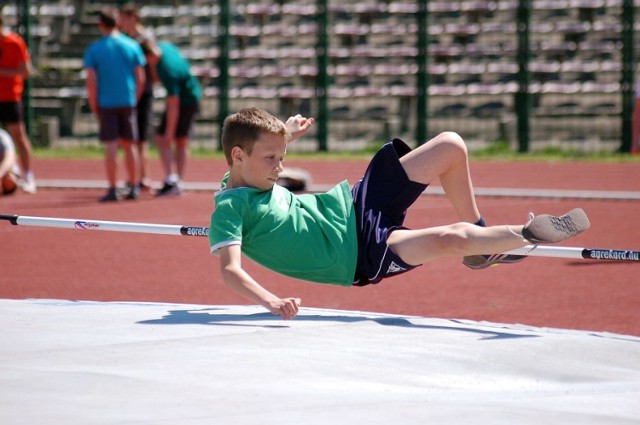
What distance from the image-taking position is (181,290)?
6.91m

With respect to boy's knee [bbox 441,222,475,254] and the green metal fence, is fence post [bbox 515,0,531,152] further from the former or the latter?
boy's knee [bbox 441,222,475,254]

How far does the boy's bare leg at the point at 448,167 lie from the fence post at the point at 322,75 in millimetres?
13187

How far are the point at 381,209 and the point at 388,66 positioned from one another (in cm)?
1628

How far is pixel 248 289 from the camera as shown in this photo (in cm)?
452

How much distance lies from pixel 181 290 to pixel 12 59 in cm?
690

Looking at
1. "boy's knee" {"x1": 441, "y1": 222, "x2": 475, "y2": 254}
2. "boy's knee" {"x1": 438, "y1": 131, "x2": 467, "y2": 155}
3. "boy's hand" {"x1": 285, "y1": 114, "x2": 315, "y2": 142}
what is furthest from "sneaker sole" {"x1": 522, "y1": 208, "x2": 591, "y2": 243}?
"boy's hand" {"x1": 285, "y1": 114, "x2": 315, "y2": 142}

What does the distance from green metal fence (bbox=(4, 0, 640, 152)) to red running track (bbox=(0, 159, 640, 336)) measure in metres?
7.10

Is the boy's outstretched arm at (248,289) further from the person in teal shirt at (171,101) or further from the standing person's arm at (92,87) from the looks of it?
the person in teal shirt at (171,101)

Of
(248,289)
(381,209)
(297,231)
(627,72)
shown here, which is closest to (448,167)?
(381,209)

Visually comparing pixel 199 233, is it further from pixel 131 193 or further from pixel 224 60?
pixel 224 60

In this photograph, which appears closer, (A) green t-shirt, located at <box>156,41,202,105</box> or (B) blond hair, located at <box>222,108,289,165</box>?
(B) blond hair, located at <box>222,108,289,165</box>

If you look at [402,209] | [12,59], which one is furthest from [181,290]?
[12,59]

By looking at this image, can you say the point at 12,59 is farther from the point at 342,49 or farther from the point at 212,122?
the point at 342,49

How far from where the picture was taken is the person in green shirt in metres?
4.86
